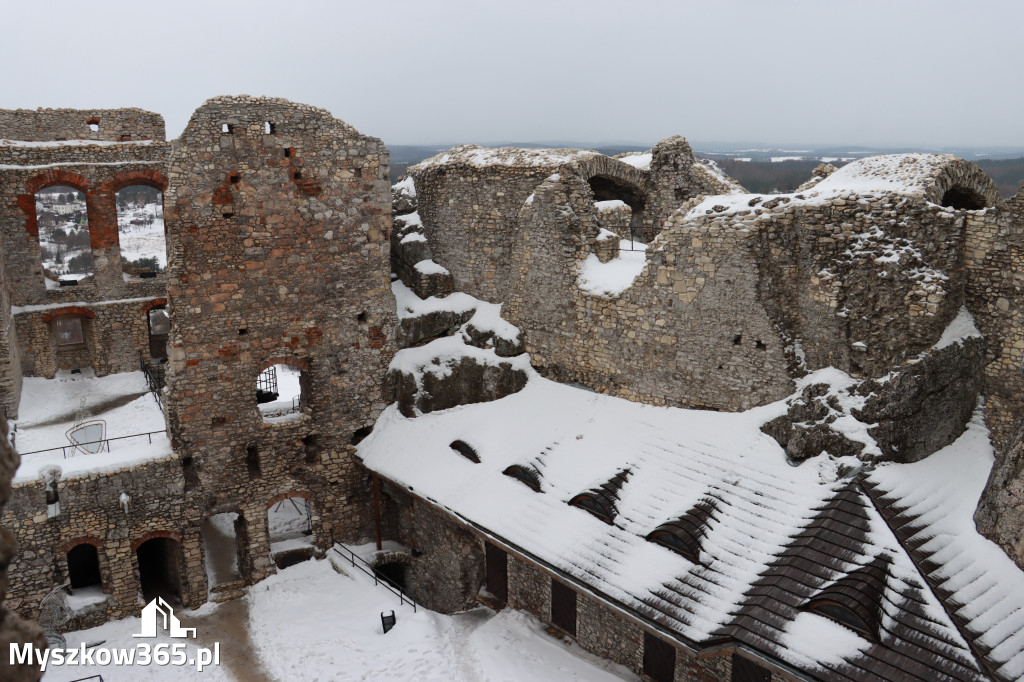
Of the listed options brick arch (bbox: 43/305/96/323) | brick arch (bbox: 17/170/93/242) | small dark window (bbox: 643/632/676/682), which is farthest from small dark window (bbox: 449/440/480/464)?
brick arch (bbox: 17/170/93/242)

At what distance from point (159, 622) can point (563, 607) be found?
8284 mm

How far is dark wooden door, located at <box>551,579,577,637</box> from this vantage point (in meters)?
14.2

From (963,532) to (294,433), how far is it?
42.9 feet

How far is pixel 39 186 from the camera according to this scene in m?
20.1

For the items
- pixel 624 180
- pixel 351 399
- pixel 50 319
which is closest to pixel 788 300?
pixel 624 180

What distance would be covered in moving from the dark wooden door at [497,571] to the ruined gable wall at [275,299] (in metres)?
4.01

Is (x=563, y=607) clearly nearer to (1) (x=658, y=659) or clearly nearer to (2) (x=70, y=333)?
(1) (x=658, y=659)

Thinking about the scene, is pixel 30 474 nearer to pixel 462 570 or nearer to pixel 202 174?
pixel 202 174

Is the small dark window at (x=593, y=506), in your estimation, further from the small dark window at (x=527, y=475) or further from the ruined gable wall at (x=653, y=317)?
the ruined gable wall at (x=653, y=317)

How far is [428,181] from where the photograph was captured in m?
18.8

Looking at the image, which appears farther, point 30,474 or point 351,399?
point 351,399

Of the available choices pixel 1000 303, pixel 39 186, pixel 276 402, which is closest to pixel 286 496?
pixel 276 402

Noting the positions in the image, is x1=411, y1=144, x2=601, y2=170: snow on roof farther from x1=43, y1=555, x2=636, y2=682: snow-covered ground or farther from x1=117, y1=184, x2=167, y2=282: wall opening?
x1=117, y1=184, x2=167, y2=282: wall opening

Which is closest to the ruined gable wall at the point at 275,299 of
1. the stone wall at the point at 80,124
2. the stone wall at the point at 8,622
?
Result: the stone wall at the point at 80,124
